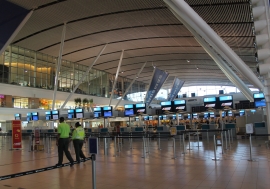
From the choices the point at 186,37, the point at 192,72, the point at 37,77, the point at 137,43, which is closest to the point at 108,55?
the point at 137,43

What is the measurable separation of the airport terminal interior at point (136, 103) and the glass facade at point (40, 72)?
134 mm

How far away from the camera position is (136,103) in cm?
2642

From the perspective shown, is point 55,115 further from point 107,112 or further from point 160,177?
point 160,177

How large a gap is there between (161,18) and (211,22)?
4.05m

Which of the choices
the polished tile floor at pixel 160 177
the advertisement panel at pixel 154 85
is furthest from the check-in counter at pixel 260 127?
the advertisement panel at pixel 154 85

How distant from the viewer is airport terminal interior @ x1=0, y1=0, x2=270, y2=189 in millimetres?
6332

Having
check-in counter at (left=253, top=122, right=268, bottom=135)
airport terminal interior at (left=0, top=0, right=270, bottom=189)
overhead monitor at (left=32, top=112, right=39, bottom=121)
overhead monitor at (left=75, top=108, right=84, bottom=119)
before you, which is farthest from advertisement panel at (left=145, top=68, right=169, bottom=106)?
check-in counter at (left=253, top=122, right=268, bottom=135)

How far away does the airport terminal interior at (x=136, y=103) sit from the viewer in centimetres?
633

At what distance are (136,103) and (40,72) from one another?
14.9m

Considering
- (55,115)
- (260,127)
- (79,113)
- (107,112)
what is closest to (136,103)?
(107,112)

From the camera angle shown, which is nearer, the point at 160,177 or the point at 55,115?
the point at 160,177

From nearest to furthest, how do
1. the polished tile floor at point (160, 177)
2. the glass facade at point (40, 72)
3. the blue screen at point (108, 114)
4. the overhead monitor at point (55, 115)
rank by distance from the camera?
the polished tile floor at point (160, 177), the blue screen at point (108, 114), the overhead monitor at point (55, 115), the glass facade at point (40, 72)

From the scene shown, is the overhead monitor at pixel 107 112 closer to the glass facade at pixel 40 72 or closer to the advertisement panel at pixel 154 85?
the advertisement panel at pixel 154 85

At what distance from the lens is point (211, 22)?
20578 mm
